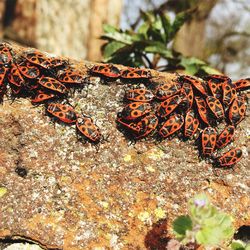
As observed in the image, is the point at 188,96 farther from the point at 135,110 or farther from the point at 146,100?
the point at 135,110

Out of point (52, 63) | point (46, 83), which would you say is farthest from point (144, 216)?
point (52, 63)

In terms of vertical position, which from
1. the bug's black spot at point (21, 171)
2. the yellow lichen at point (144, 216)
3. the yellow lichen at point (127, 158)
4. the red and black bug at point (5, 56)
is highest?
the red and black bug at point (5, 56)

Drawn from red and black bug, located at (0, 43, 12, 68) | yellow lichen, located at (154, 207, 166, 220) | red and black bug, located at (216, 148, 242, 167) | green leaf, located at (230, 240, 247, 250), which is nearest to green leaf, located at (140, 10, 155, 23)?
red and black bug, located at (0, 43, 12, 68)

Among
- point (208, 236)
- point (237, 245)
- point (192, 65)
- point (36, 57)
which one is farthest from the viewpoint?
point (192, 65)

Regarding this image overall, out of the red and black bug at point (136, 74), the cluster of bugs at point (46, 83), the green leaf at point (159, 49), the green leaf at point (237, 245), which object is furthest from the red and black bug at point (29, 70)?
the green leaf at point (159, 49)

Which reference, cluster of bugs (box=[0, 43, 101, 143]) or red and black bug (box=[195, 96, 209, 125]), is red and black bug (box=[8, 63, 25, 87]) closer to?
cluster of bugs (box=[0, 43, 101, 143])

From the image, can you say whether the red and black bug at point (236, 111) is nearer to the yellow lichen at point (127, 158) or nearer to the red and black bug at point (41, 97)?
the yellow lichen at point (127, 158)

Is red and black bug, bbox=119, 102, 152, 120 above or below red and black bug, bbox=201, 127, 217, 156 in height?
above
